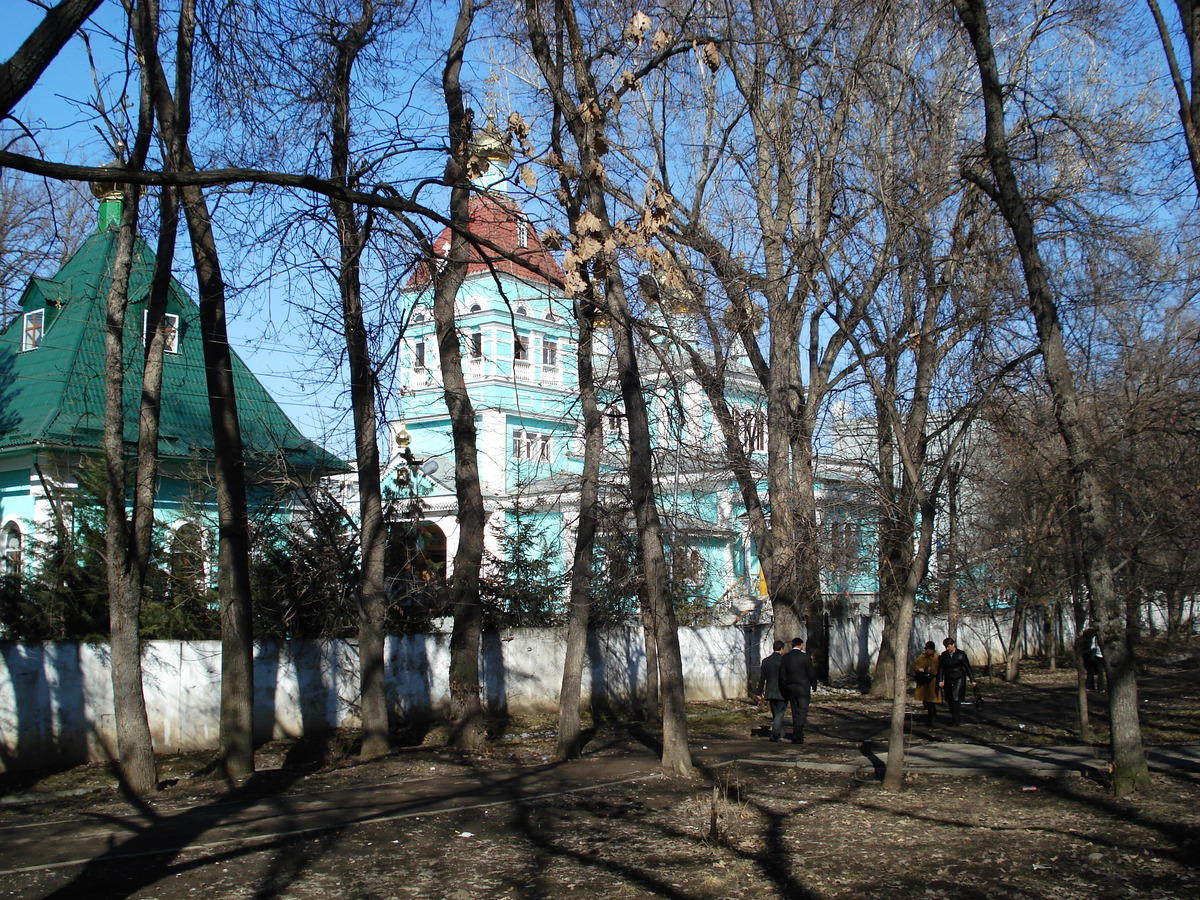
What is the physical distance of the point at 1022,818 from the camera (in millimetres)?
9617

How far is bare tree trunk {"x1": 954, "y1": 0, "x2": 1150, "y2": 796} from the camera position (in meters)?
10.0

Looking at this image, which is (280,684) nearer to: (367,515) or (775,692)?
(367,515)

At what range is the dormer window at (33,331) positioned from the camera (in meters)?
24.1

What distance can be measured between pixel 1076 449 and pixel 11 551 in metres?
17.1

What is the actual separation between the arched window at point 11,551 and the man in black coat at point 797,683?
459 inches

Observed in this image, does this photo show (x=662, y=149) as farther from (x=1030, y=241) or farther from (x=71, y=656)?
(x=71, y=656)

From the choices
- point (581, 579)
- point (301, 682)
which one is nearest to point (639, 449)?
point (581, 579)

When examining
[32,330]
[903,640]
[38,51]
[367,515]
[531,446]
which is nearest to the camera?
[38,51]

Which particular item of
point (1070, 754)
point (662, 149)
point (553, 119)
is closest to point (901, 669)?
point (1070, 754)

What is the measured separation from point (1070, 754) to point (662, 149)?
11578 millimetres

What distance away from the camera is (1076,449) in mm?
10359

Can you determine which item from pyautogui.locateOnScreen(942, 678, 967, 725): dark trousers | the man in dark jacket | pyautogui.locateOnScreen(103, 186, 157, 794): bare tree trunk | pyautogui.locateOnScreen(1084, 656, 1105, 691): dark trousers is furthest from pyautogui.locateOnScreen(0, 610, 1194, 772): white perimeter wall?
pyautogui.locateOnScreen(1084, 656, 1105, 691): dark trousers

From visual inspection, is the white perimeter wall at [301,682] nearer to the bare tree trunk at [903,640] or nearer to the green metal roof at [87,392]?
the green metal roof at [87,392]

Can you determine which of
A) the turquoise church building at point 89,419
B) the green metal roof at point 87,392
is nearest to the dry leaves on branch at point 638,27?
the turquoise church building at point 89,419
